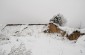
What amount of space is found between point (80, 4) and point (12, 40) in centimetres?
672

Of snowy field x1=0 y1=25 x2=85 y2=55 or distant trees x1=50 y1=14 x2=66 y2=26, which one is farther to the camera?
distant trees x1=50 y1=14 x2=66 y2=26

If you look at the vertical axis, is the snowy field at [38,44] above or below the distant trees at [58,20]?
below

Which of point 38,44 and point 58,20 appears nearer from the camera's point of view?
point 38,44

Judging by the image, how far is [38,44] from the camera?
22.5ft

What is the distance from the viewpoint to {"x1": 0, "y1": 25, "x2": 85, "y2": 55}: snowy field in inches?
236

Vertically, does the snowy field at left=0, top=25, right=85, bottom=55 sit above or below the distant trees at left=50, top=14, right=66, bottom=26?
below

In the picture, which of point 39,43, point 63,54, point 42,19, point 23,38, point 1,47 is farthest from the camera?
point 42,19

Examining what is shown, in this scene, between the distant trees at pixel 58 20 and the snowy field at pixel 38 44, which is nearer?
the snowy field at pixel 38 44

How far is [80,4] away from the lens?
11.8 metres

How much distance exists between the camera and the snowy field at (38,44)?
599cm

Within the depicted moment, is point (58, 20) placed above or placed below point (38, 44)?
above

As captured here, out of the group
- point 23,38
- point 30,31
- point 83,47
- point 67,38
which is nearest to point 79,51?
point 83,47

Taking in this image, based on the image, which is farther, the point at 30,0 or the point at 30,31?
the point at 30,0

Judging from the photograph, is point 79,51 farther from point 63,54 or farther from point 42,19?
point 42,19
